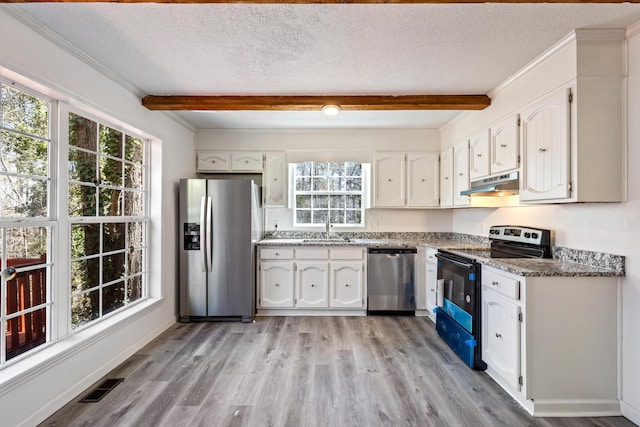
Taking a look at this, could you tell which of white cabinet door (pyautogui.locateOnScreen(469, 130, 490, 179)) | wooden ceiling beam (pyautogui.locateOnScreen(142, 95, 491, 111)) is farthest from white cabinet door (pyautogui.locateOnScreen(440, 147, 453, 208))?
wooden ceiling beam (pyautogui.locateOnScreen(142, 95, 491, 111))

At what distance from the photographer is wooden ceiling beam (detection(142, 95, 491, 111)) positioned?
282cm

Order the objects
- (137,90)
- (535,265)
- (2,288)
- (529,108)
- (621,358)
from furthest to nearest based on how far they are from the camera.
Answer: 1. (137,90)
2. (529,108)
3. (535,265)
4. (621,358)
5. (2,288)

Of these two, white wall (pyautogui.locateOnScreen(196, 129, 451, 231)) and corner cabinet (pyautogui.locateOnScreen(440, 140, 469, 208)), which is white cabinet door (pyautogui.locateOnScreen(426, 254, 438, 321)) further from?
white wall (pyautogui.locateOnScreen(196, 129, 451, 231))

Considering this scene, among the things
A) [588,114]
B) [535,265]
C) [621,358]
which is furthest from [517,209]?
[621,358]

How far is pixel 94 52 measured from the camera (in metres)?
2.07

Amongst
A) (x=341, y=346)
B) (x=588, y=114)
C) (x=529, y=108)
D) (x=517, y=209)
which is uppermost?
(x=529, y=108)

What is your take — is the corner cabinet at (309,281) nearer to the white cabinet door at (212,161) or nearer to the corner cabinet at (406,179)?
the corner cabinet at (406,179)

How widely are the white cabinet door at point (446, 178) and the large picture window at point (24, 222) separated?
3733 mm

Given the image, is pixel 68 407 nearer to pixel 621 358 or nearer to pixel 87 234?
pixel 87 234

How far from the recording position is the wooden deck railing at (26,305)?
1749 mm

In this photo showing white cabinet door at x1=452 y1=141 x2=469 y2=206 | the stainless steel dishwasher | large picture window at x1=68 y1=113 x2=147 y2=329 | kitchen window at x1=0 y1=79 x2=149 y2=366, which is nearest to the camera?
kitchen window at x1=0 y1=79 x2=149 y2=366

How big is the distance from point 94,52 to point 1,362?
1998mm

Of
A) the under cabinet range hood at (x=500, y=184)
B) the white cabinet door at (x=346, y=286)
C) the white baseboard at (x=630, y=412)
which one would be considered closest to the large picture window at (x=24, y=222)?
the white cabinet door at (x=346, y=286)

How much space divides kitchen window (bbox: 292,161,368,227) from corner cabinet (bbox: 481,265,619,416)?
2559 millimetres
